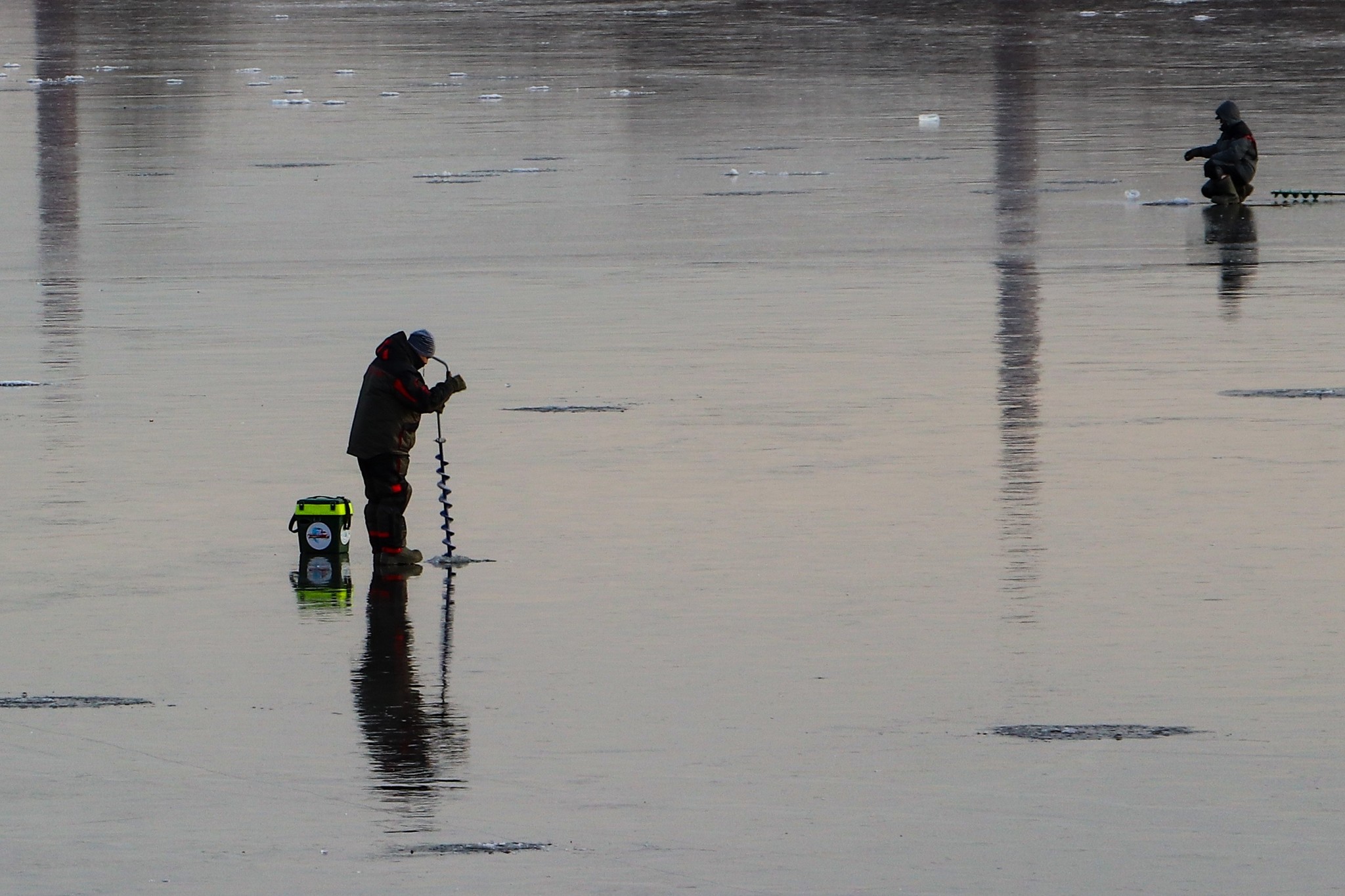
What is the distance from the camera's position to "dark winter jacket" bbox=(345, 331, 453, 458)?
1489 cm

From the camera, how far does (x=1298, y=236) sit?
3059 centimetres

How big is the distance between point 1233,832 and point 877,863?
1.15m

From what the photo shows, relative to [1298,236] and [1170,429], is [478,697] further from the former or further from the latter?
[1298,236]

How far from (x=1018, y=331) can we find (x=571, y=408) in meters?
4.62

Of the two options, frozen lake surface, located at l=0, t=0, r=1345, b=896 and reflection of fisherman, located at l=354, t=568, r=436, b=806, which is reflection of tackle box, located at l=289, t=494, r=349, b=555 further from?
reflection of fisherman, located at l=354, t=568, r=436, b=806

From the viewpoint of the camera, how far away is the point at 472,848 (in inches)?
382

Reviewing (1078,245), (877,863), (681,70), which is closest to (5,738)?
(877,863)

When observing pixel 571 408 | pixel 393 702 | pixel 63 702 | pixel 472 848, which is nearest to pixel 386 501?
pixel 393 702

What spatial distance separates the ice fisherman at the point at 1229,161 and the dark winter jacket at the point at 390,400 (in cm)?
1939

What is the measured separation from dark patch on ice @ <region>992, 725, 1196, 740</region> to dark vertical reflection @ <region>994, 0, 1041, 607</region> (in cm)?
194

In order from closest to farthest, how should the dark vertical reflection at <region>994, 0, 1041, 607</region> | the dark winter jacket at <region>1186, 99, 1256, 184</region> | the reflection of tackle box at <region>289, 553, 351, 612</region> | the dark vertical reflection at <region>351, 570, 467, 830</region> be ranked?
1. the dark vertical reflection at <region>351, 570, 467, 830</region>
2. the reflection of tackle box at <region>289, 553, 351, 612</region>
3. the dark vertical reflection at <region>994, 0, 1041, 607</region>
4. the dark winter jacket at <region>1186, 99, 1256, 184</region>

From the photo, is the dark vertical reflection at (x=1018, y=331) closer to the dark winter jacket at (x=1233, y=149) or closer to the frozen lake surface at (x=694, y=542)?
the frozen lake surface at (x=694, y=542)

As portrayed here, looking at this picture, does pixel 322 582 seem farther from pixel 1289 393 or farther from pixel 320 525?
pixel 1289 393

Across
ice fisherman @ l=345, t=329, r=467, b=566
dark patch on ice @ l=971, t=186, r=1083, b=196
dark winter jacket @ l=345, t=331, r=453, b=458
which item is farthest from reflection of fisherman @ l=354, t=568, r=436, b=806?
dark patch on ice @ l=971, t=186, r=1083, b=196
